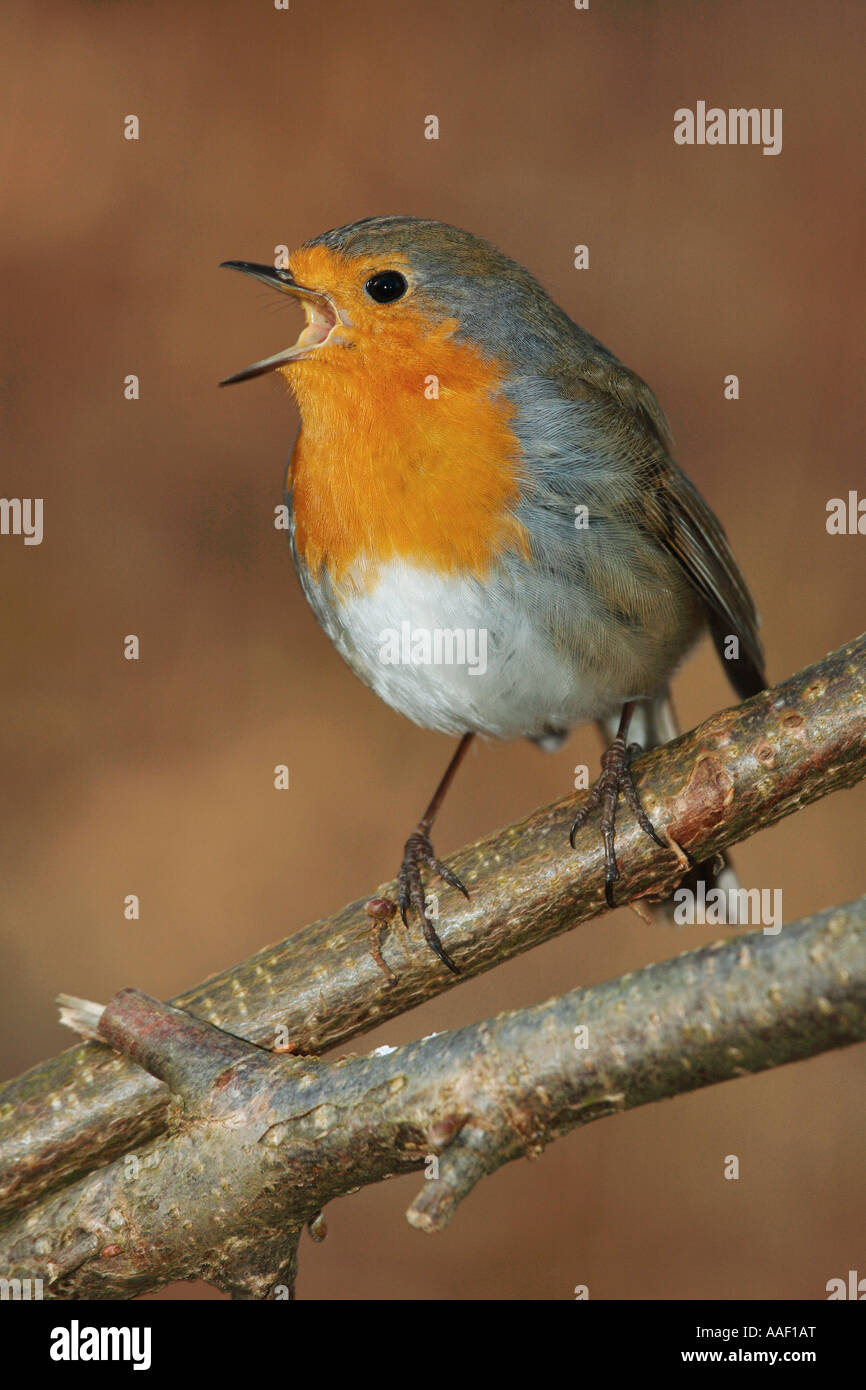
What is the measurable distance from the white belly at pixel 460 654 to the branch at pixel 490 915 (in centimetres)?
29

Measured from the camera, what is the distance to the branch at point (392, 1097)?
4.79 ft

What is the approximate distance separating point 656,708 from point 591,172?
94.9 inches

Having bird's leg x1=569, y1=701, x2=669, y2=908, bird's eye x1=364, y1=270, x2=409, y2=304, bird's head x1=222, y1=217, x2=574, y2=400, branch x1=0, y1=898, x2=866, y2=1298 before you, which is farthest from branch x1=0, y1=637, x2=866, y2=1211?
bird's eye x1=364, y1=270, x2=409, y2=304

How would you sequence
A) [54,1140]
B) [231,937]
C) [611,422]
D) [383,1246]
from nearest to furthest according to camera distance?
[54,1140], [611,422], [383,1246], [231,937]

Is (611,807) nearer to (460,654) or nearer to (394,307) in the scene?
(460,654)

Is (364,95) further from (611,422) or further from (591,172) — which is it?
(611,422)

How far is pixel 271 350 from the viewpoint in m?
4.90

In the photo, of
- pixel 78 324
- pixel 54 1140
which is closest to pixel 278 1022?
pixel 54 1140

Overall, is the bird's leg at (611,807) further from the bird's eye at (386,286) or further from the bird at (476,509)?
the bird's eye at (386,286)

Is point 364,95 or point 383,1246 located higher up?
point 364,95

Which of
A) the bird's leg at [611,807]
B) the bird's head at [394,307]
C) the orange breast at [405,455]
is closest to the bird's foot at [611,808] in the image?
the bird's leg at [611,807]

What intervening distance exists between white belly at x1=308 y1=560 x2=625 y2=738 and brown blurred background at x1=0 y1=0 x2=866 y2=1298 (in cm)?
185

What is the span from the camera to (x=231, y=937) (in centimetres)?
467

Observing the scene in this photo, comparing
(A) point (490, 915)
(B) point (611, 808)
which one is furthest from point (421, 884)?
(B) point (611, 808)
